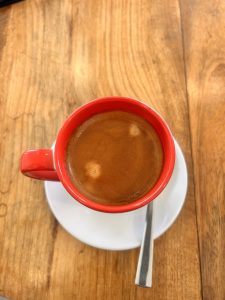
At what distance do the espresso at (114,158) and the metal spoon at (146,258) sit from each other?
41 millimetres

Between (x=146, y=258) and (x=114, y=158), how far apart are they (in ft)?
0.50

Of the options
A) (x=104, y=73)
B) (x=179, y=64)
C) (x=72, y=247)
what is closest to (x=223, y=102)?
(x=179, y=64)

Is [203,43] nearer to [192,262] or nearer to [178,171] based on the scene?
[178,171]

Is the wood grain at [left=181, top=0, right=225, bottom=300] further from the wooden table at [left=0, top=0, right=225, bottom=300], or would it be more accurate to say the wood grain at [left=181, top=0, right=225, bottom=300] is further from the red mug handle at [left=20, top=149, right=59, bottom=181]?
the red mug handle at [left=20, top=149, right=59, bottom=181]

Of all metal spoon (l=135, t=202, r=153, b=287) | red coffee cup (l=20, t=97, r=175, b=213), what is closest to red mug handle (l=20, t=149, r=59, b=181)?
red coffee cup (l=20, t=97, r=175, b=213)

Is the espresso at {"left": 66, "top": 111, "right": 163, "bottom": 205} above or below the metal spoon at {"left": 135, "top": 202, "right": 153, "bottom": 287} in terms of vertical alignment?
above

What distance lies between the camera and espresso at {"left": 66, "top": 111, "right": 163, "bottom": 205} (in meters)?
0.54

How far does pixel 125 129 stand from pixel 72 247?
203mm

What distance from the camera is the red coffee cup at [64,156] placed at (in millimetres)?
469

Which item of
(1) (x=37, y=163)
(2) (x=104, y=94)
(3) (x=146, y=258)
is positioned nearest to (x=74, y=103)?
(2) (x=104, y=94)

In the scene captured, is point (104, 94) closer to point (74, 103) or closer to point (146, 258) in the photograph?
point (74, 103)

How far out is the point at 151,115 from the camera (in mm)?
521

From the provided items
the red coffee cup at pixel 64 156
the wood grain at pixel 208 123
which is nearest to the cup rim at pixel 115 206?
the red coffee cup at pixel 64 156

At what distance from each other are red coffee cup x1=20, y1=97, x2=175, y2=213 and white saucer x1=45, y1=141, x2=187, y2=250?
0.20 ft
